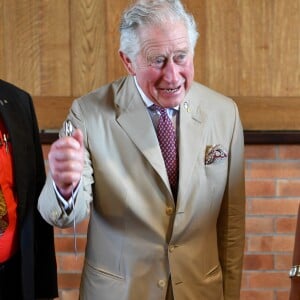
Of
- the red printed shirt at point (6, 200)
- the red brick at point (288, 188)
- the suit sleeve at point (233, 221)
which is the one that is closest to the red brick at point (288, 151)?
the red brick at point (288, 188)

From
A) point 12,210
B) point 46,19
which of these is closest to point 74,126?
point 12,210

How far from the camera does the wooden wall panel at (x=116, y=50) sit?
2.39 meters

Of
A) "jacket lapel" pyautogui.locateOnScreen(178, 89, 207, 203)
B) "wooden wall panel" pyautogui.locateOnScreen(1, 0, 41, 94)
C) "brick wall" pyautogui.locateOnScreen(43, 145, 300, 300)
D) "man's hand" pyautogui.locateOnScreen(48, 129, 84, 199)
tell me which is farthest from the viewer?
"brick wall" pyautogui.locateOnScreen(43, 145, 300, 300)

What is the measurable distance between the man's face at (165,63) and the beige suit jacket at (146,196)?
0.11 meters

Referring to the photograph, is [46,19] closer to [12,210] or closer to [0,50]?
[0,50]

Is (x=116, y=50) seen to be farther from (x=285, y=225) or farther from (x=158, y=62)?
(x=285, y=225)

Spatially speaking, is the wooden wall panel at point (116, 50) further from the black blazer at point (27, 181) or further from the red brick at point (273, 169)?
the black blazer at point (27, 181)

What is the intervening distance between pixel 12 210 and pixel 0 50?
98 cm

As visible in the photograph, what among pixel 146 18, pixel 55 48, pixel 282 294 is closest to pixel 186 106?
pixel 146 18

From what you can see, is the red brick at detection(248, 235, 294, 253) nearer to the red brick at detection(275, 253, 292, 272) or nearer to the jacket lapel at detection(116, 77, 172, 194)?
the red brick at detection(275, 253, 292, 272)

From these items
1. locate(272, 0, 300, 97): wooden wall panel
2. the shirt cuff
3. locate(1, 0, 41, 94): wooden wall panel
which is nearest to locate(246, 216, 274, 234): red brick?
locate(272, 0, 300, 97): wooden wall panel

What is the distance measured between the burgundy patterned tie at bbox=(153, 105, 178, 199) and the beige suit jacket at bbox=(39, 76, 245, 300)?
28 millimetres

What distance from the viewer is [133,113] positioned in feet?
5.40

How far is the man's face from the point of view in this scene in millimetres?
1521
